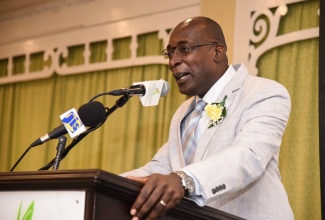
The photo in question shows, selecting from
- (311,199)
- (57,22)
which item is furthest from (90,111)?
(57,22)

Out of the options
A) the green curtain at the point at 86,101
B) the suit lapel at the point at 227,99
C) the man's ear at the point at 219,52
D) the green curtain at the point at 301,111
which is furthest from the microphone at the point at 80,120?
the green curtain at the point at 86,101

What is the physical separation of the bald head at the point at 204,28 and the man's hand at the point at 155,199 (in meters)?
1.33

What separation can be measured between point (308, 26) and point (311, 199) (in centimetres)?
121

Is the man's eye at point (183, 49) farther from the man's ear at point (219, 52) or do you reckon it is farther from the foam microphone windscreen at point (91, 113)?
the foam microphone windscreen at point (91, 113)

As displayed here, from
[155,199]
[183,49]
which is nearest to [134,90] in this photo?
[183,49]

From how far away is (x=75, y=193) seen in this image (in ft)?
6.18

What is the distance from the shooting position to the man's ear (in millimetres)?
3184

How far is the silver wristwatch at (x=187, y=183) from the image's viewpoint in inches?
79.8

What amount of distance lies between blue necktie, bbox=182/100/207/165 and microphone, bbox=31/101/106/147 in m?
0.59

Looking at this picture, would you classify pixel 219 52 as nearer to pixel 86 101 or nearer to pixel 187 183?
pixel 187 183

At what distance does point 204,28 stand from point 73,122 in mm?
1051

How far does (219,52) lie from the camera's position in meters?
3.20

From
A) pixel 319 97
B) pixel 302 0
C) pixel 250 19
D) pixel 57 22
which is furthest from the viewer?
pixel 57 22

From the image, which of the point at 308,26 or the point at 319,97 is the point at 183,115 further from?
the point at 308,26
